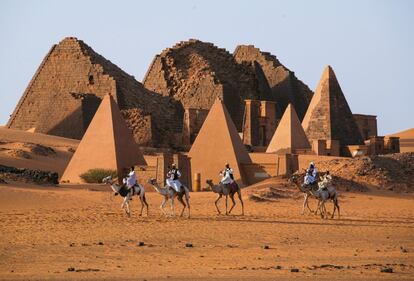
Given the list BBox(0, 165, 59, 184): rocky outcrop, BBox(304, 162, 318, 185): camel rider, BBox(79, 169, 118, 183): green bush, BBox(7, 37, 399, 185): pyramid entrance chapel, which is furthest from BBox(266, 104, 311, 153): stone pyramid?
BBox(304, 162, 318, 185): camel rider

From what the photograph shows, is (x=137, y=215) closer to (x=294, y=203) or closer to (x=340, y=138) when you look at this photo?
(x=294, y=203)

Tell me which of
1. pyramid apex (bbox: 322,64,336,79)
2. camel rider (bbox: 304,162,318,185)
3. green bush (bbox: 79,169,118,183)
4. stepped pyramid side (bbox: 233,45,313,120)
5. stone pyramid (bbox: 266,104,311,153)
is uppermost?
stepped pyramid side (bbox: 233,45,313,120)

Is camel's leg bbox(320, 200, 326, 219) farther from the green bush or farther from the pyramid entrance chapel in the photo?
the green bush

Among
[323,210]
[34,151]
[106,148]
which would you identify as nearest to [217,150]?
[106,148]

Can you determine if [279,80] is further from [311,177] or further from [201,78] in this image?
[311,177]

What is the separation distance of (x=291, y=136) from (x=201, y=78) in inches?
641

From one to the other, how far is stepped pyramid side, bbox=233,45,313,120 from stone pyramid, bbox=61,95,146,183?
34362 millimetres

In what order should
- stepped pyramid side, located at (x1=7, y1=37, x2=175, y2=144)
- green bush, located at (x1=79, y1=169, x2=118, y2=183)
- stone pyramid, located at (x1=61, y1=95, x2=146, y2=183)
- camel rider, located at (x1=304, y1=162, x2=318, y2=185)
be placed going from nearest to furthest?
camel rider, located at (x1=304, y1=162, x2=318, y2=185)
green bush, located at (x1=79, y1=169, x2=118, y2=183)
stone pyramid, located at (x1=61, y1=95, x2=146, y2=183)
stepped pyramid side, located at (x1=7, y1=37, x2=175, y2=144)

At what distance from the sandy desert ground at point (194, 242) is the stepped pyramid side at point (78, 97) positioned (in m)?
26.6

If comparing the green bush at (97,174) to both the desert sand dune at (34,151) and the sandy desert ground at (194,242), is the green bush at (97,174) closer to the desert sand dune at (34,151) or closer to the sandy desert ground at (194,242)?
the sandy desert ground at (194,242)

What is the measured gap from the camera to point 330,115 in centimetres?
4444

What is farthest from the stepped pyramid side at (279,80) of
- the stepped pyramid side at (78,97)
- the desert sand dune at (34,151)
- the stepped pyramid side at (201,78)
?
the desert sand dune at (34,151)

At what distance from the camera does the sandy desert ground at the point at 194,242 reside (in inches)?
496

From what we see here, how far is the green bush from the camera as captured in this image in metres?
29.8
